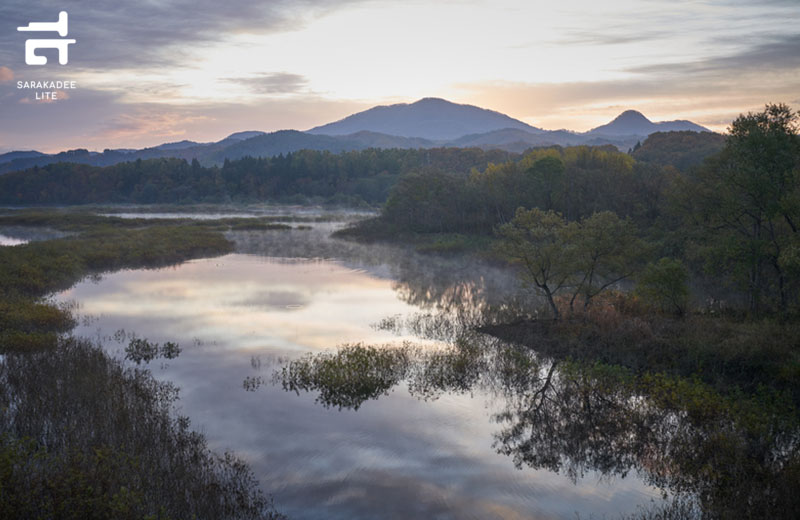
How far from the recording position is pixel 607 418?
19.3 metres

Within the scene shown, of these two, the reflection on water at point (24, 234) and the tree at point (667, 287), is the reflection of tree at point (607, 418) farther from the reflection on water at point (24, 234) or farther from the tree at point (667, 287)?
the reflection on water at point (24, 234)

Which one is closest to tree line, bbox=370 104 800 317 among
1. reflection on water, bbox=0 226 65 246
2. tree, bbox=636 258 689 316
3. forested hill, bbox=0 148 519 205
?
tree, bbox=636 258 689 316

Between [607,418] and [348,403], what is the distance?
968cm

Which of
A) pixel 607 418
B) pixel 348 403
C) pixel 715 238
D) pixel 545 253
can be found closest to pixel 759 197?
pixel 715 238

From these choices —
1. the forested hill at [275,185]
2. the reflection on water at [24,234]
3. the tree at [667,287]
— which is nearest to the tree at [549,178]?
the tree at [667,287]

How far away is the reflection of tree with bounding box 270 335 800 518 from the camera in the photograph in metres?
14.7

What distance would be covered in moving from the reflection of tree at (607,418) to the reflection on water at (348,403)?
0.80ft

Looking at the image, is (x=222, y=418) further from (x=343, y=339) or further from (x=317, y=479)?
(x=343, y=339)

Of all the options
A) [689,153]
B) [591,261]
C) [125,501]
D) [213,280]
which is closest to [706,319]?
[591,261]

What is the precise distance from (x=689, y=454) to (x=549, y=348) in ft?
35.8

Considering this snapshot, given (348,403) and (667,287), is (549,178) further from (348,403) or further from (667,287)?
(348,403)

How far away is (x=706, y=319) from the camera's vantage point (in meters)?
27.0

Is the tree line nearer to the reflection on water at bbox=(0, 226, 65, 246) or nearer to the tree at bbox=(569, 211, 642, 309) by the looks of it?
the tree at bbox=(569, 211, 642, 309)

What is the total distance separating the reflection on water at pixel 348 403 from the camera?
1480 centimetres
